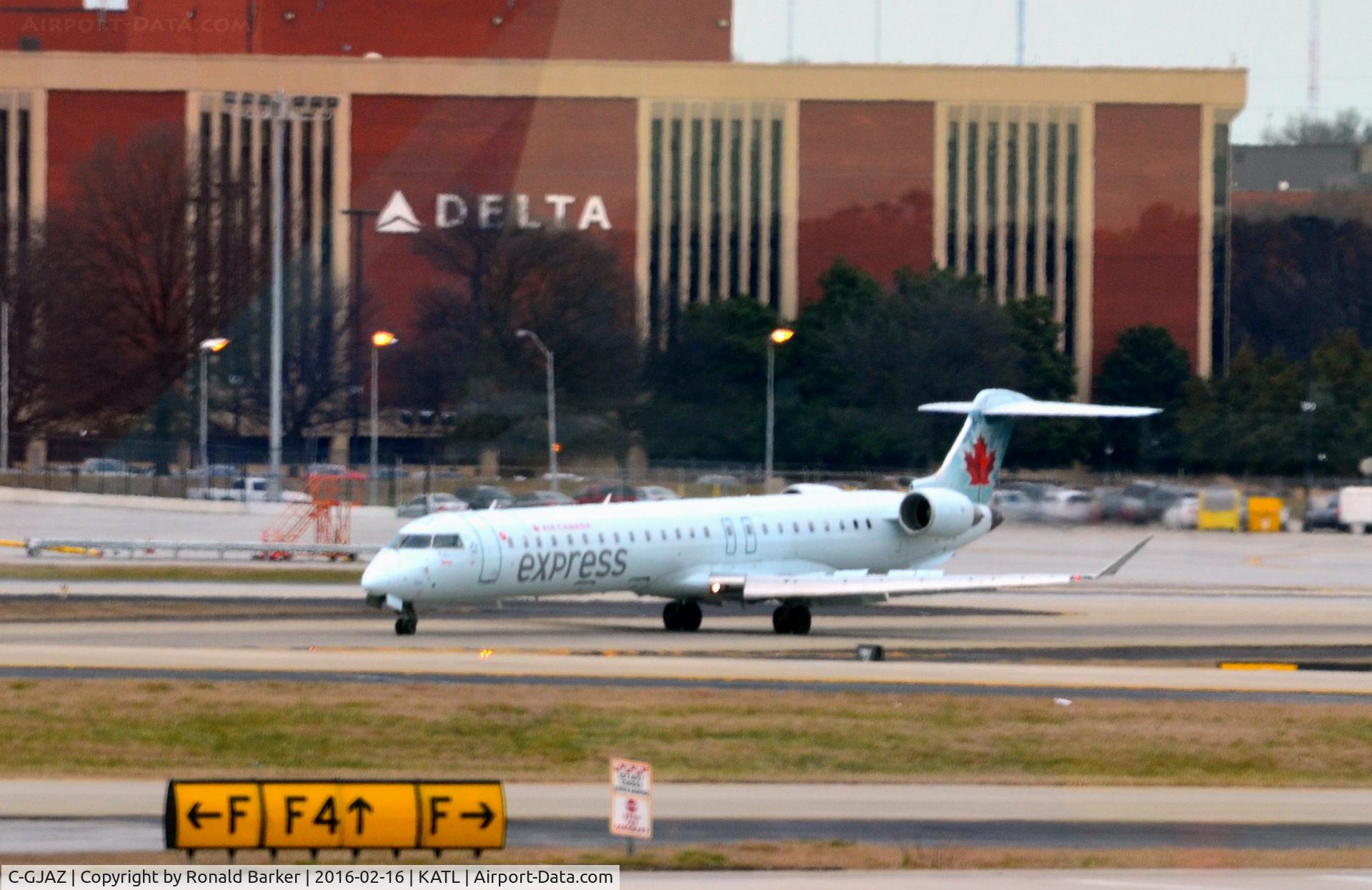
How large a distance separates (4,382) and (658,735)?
205 feet

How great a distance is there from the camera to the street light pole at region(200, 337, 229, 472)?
73.5 metres

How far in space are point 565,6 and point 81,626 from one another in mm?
77113

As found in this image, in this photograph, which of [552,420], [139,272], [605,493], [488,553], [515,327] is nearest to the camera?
[488,553]

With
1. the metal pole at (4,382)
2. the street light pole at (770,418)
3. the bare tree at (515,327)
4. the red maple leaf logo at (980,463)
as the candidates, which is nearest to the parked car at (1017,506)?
the street light pole at (770,418)

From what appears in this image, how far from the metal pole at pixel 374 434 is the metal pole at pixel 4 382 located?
44.1 ft

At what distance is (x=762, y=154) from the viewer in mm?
103688

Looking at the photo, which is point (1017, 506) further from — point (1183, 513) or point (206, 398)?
point (206, 398)

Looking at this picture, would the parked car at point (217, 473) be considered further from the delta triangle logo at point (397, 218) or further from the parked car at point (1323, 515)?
the parked car at point (1323, 515)

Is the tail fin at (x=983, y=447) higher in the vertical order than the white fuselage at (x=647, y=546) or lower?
higher

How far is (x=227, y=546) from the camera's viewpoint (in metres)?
59.0

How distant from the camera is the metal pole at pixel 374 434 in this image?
70188 mm

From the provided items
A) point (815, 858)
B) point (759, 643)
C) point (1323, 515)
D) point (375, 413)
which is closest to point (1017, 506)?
point (1323, 515)

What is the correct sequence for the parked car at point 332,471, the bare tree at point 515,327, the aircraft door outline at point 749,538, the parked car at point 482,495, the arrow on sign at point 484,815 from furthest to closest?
1. the bare tree at point 515,327
2. the parked car at point 332,471
3. the parked car at point 482,495
4. the aircraft door outline at point 749,538
5. the arrow on sign at point 484,815

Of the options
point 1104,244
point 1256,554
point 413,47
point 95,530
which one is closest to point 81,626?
point 95,530
